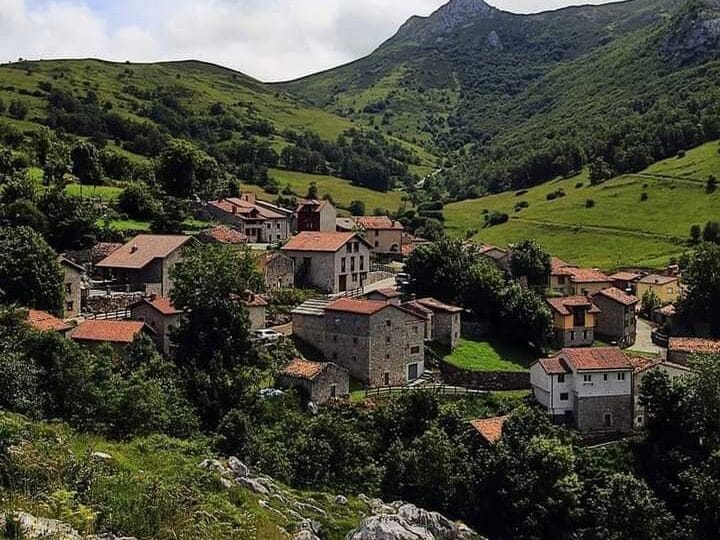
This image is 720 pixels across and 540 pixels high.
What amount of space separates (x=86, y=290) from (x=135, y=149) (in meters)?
82.4

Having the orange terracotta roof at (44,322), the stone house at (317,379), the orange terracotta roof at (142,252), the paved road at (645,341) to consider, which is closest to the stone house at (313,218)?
the orange terracotta roof at (142,252)

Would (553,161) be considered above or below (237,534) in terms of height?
above

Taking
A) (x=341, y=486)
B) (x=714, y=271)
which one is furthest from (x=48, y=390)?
(x=714, y=271)

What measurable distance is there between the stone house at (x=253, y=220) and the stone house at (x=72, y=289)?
3021cm

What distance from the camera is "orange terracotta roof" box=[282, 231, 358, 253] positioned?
2601 inches

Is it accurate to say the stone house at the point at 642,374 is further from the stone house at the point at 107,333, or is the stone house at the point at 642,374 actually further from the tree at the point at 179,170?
the tree at the point at 179,170

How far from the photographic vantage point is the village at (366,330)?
49.6 metres

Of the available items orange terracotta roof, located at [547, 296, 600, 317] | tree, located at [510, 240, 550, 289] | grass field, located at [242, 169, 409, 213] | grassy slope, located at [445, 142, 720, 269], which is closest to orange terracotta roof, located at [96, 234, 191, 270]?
orange terracotta roof, located at [547, 296, 600, 317]

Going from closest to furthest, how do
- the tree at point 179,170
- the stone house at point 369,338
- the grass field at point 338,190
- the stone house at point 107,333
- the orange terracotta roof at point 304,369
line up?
the stone house at point 107,333
the orange terracotta roof at point 304,369
the stone house at point 369,338
the tree at point 179,170
the grass field at point 338,190

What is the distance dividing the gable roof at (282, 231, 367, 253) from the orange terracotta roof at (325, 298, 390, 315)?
11.2 meters

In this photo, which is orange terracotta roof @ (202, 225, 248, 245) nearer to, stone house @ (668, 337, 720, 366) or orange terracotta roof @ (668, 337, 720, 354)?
stone house @ (668, 337, 720, 366)

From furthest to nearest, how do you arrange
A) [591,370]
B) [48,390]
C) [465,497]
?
[591,370]
[465,497]
[48,390]

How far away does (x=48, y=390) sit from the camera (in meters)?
34.5

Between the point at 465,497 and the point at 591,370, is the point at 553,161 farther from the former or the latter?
the point at 465,497
